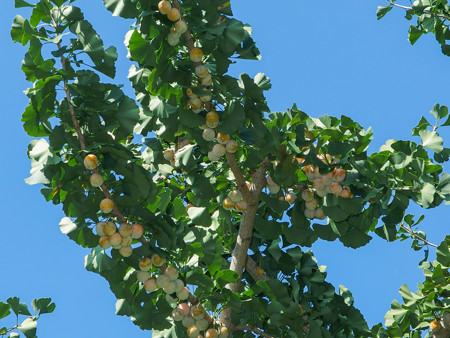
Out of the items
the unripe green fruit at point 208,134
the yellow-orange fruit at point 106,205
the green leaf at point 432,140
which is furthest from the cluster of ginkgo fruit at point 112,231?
the green leaf at point 432,140

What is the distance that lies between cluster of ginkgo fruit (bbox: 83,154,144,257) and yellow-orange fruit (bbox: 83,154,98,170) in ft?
0.19

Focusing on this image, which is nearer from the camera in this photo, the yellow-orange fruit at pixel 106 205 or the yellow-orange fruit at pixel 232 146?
the yellow-orange fruit at pixel 106 205

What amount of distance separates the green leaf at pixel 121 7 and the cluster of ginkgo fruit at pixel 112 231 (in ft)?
3.05

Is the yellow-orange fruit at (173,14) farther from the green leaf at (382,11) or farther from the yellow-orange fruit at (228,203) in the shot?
the green leaf at (382,11)

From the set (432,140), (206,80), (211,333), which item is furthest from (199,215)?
(432,140)

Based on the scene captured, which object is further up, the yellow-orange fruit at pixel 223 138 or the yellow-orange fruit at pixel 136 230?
the yellow-orange fruit at pixel 223 138

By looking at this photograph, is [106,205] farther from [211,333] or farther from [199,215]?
[211,333]

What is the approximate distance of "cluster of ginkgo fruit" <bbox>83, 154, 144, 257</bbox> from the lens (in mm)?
3551

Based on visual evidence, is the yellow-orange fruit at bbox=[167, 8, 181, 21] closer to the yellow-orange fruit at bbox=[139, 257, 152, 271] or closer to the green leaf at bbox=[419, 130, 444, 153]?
the yellow-orange fruit at bbox=[139, 257, 152, 271]

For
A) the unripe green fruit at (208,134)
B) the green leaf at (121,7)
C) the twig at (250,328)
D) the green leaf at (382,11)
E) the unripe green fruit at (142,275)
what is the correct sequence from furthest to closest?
the green leaf at (382,11)
the twig at (250,328)
the unripe green fruit at (208,134)
the unripe green fruit at (142,275)
the green leaf at (121,7)

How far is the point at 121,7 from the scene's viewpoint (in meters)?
3.69

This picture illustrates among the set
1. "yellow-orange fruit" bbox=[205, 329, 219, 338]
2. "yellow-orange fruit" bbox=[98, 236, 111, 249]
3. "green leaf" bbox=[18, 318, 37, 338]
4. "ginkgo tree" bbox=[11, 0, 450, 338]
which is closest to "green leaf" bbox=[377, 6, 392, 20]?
"ginkgo tree" bbox=[11, 0, 450, 338]

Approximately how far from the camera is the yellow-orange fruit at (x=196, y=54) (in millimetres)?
3746

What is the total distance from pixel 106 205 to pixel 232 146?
915 mm
